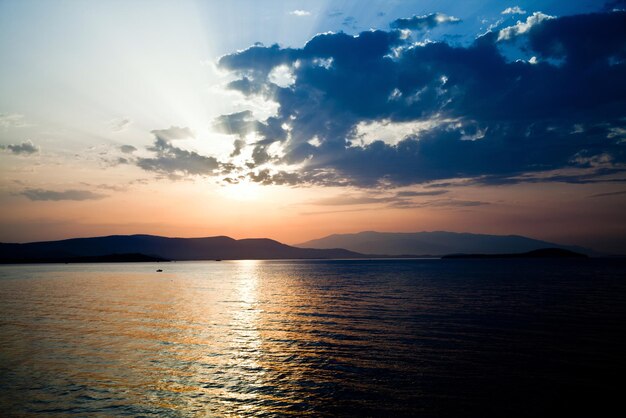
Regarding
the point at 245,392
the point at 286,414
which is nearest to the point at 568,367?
the point at 286,414

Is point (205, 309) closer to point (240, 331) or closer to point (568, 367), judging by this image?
point (240, 331)

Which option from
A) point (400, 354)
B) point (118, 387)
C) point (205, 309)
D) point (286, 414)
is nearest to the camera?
point (286, 414)

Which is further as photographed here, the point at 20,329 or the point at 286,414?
the point at 20,329

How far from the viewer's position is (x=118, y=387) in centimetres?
2148

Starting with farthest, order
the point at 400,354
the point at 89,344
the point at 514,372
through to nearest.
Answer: the point at 89,344 < the point at 400,354 < the point at 514,372

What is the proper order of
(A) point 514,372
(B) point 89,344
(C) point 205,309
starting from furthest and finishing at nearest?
(C) point 205,309, (B) point 89,344, (A) point 514,372

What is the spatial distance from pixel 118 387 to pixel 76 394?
2090mm

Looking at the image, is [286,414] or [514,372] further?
[514,372]

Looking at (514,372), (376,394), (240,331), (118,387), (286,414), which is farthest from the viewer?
(240,331)

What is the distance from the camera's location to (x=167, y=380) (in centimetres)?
2258

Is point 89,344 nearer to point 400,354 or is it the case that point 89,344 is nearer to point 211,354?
point 211,354

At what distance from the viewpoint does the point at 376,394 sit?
1995 centimetres

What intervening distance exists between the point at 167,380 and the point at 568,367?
26013mm

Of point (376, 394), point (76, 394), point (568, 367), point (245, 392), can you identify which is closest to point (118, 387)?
point (76, 394)
